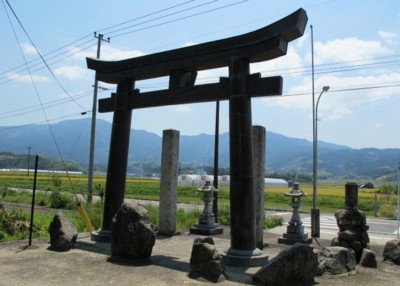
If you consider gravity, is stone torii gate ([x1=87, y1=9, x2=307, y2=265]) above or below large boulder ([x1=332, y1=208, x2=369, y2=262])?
above

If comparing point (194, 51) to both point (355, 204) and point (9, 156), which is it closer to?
point (355, 204)

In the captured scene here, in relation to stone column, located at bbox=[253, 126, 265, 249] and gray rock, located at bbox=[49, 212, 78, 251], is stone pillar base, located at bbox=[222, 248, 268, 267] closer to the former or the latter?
stone column, located at bbox=[253, 126, 265, 249]

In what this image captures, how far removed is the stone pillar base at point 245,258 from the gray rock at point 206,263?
100cm

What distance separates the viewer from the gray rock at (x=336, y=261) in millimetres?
7715

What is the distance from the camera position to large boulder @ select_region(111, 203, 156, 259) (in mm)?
8250

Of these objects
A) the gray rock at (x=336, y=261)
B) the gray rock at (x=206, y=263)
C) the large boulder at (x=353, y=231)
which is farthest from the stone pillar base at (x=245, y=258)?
the large boulder at (x=353, y=231)

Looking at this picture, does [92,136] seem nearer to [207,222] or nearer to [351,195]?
[207,222]

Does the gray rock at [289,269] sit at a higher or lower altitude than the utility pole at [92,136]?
lower

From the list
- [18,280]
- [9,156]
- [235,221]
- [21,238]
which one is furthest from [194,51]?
[9,156]

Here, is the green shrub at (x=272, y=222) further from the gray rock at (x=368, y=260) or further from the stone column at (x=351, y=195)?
the gray rock at (x=368, y=260)

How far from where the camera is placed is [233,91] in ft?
27.9

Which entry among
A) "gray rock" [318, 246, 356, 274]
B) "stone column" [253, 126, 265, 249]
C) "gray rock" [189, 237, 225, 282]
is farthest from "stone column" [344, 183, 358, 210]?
"gray rock" [189, 237, 225, 282]

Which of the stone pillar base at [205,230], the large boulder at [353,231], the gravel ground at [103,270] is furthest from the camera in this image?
the stone pillar base at [205,230]

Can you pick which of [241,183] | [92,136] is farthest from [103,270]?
[92,136]
